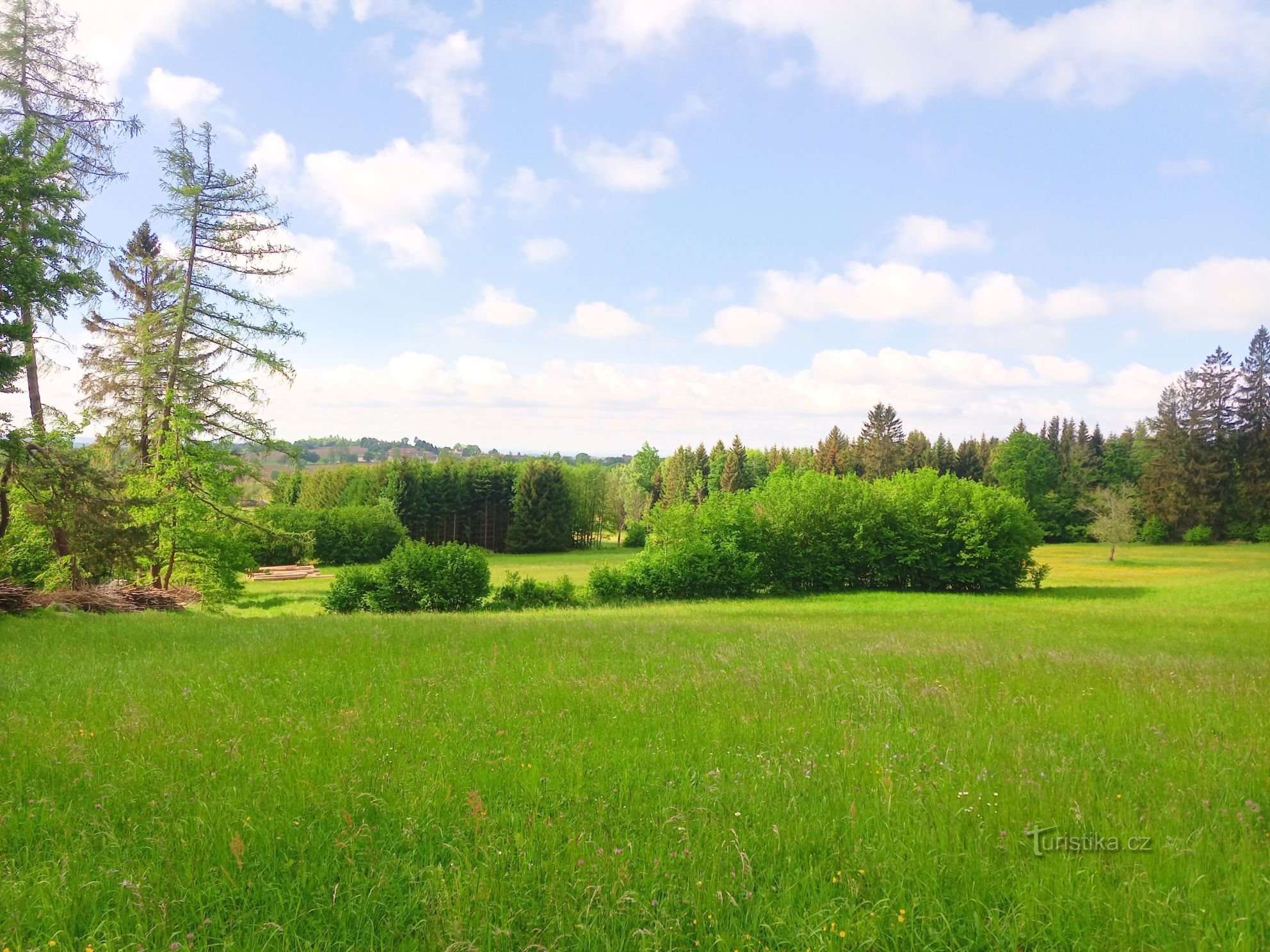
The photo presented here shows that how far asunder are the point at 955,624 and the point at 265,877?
1824 cm

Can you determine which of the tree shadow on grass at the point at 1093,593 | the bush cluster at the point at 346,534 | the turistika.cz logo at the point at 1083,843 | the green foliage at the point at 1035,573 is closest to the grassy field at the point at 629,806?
the turistika.cz logo at the point at 1083,843

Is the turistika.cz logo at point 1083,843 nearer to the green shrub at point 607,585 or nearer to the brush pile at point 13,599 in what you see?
the brush pile at point 13,599

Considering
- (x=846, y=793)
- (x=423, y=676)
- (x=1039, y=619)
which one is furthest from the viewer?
(x=1039, y=619)

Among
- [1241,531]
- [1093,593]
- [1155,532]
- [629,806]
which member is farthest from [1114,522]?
[629,806]

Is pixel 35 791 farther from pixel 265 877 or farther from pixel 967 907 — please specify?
pixel 967 907

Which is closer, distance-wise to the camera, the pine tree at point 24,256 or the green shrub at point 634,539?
the pine tree at point 24,256

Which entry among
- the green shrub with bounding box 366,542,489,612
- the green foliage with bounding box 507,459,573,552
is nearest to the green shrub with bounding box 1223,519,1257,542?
the green foliage with bounding box 507,459,573,552

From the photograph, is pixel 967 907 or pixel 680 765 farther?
pixel 680 765

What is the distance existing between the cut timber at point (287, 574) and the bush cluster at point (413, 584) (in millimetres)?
28387

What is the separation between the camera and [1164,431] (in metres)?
70.3

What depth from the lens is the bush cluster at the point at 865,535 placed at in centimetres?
3566

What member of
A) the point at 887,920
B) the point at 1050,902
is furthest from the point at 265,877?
the point at 1050,902

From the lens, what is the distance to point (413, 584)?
93.2 ft

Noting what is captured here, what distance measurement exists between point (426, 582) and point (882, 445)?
8293 centimetres
